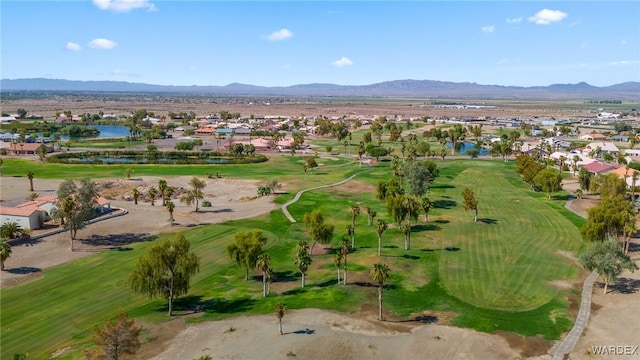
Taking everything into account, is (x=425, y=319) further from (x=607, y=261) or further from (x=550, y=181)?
(x=550, y=181)

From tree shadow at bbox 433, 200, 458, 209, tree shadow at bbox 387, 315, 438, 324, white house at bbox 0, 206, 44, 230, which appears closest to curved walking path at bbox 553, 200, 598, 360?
tree shadow at bbox 387, 315, 438, 324

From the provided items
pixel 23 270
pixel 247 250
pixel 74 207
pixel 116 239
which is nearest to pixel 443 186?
pixel 247 250

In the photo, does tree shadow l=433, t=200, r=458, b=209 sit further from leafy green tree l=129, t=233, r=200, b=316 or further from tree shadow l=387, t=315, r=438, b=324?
leafy green tree l=129, t=233, r=200, b=316

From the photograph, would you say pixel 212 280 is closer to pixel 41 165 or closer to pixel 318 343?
pixel 318 343

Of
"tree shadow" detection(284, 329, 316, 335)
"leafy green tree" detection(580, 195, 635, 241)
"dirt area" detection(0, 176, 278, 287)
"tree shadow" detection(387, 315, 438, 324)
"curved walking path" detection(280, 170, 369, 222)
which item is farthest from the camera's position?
"curved walking path" detection(280, 170, 369, 222)

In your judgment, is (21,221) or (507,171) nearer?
(21,221)

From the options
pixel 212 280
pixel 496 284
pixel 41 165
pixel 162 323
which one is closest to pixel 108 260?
pixel 212 280
